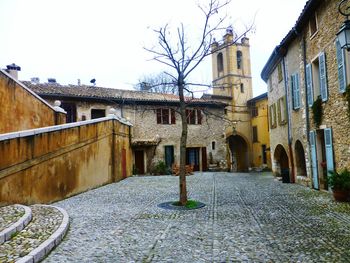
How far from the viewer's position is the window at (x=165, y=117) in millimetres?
25594

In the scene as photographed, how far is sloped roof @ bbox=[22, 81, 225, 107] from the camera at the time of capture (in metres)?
21.7

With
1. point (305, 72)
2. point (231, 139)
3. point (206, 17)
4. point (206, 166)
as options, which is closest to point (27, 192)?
point (206, 17)

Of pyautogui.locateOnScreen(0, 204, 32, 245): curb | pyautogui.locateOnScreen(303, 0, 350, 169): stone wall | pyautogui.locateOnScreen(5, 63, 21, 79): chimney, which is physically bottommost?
pyautogui.locateOnScreen(0, 204, 32, 245): curb

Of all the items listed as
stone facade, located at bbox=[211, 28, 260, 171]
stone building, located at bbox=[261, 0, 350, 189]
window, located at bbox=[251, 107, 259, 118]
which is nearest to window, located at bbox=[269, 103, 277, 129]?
stone building, located at bbox=[261, 0, 350, 189]

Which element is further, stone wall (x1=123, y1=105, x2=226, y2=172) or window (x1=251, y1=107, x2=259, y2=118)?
window (x1=251, y1=107, x2=259, y2=118)

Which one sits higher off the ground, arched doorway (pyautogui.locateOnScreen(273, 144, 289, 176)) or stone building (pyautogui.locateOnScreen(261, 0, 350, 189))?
stone building (pyautogui.locateOnScreen(261, 0, 350, 189))

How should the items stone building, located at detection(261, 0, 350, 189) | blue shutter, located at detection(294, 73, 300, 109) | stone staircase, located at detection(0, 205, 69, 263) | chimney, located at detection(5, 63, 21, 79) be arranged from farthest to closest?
1. chimney, located at detection(5, 63, 21, 79)
2. blue shutter, located at detection(294, 73, 300, 109)
3. stone building, located at detection(261, 0, 350, 189)
4. stone staircase, located at detection(0, 205, 69, 263)

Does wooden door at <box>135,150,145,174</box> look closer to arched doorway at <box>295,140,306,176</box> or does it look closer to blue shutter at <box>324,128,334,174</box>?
arched doorway at <box>295,140,306,176</box>

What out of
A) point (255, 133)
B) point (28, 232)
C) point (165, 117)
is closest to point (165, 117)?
point (165, 117)

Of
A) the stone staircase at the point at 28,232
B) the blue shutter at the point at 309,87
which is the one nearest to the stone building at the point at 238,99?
the blue shutter at the point at 309,87

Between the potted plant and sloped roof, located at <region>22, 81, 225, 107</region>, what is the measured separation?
11699mm

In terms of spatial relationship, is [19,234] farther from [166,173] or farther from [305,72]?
[166,173]

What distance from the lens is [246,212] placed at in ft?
26.9

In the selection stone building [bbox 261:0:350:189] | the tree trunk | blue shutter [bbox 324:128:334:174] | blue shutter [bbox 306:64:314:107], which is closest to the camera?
the tree trunk
